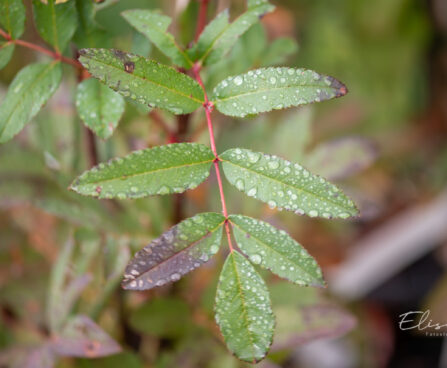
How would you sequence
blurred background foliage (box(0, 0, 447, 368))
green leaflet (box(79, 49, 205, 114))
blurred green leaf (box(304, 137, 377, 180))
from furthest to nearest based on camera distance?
1. blurred green leaf (box(304, 137, 377, 180))
2. blurred background foliage (box(0, 0, 447, 368))
3. green leaflet (box(79, 49, 205, 114))

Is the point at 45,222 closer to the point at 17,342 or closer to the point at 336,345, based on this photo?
the point at 17,342

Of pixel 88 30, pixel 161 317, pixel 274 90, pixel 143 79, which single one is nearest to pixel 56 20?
pixel 88 30

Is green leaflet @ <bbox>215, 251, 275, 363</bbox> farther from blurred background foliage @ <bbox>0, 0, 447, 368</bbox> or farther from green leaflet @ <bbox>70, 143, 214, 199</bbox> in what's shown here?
blurred background foliage @ <bbox>0, 0, 447, 368</bbox>

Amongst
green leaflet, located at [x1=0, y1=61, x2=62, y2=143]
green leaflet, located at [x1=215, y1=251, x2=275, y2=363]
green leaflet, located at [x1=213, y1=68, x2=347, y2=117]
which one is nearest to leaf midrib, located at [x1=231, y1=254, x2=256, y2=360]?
green leaflet, located at [x1=215, y1=251, x2=275, y2=363]

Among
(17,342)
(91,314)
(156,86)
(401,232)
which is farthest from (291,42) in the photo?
(401,232)

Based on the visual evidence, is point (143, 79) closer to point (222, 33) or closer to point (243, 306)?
point (222, 33)

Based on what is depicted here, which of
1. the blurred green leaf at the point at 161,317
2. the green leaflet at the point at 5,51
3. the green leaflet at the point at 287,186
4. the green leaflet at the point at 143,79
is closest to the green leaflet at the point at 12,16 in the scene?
the green leaflet at the point at 5,51

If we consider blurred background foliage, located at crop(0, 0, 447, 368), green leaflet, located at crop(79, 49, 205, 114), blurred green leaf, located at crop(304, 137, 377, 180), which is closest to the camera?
green leaflet, located at crop(79, 49, 205, 114)

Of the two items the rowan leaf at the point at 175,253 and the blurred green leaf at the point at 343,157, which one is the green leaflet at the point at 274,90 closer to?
the rowan leaf at the point at 175,253
